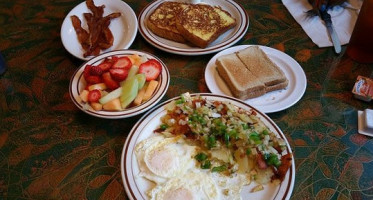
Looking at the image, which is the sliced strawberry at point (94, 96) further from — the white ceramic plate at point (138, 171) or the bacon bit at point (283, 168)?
the bacon bit at point (283, 168)

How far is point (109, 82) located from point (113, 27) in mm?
703

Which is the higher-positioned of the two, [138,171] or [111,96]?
[111,96]

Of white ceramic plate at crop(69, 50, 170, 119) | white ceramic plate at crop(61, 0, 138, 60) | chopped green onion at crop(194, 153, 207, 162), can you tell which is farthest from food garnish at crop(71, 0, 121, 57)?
chopped green onion at crop(194, 153, 207, 162)

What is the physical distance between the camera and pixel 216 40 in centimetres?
221

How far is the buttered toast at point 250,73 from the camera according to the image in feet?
5.87

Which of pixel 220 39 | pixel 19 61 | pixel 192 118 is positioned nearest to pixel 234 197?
pixel 192 118

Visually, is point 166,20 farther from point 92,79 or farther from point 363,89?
point 363,89

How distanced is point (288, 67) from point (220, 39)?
0.52m

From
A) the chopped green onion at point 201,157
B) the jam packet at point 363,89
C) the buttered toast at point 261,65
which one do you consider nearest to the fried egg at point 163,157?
the chopped green onion at point 201,157

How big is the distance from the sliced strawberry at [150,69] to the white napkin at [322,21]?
3.59 feet

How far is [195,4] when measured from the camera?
91.7 inches

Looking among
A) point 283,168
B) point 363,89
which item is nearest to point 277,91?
point 363,89

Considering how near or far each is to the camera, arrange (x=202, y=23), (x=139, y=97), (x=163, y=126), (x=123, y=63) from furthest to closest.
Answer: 1. (x=202, y=23)
2. (x=123, y=63)
3. (x=139, y=97)
4. (x=163, y=126)

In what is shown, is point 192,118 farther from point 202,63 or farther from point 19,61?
point 19,61
